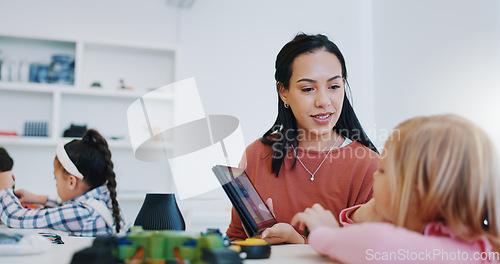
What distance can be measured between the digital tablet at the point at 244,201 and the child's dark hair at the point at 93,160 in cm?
103

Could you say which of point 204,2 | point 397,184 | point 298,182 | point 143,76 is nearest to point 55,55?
point 143,76

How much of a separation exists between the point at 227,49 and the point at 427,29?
1678mm

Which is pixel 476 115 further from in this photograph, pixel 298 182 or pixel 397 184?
pixel 397 184

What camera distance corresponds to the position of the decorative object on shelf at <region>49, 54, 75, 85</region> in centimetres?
324

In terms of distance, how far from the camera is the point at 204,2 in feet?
12.5

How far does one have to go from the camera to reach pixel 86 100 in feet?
11.1

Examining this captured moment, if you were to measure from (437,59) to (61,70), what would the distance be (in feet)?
8.86

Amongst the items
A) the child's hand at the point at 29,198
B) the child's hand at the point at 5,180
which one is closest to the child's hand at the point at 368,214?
the child's hand at the point at 5,180

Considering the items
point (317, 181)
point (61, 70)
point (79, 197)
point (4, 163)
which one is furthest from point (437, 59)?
point (61, 70)

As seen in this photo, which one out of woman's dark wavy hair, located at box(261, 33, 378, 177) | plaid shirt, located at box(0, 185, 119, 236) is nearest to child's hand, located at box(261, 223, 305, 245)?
woman's dark wavy hair, located at box(261, 33, 378, 177)

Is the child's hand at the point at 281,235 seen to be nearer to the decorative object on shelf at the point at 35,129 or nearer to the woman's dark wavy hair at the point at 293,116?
the woman's dark wavy hair at the point at 293,116

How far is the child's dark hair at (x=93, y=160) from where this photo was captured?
6.40ft

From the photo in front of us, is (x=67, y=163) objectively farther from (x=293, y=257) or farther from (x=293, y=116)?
(x=293, y=257)

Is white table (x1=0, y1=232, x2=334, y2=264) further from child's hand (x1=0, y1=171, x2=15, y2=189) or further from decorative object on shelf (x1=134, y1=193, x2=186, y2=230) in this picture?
child's hand (x1=0, y1=171, x2=15, y2=189)
